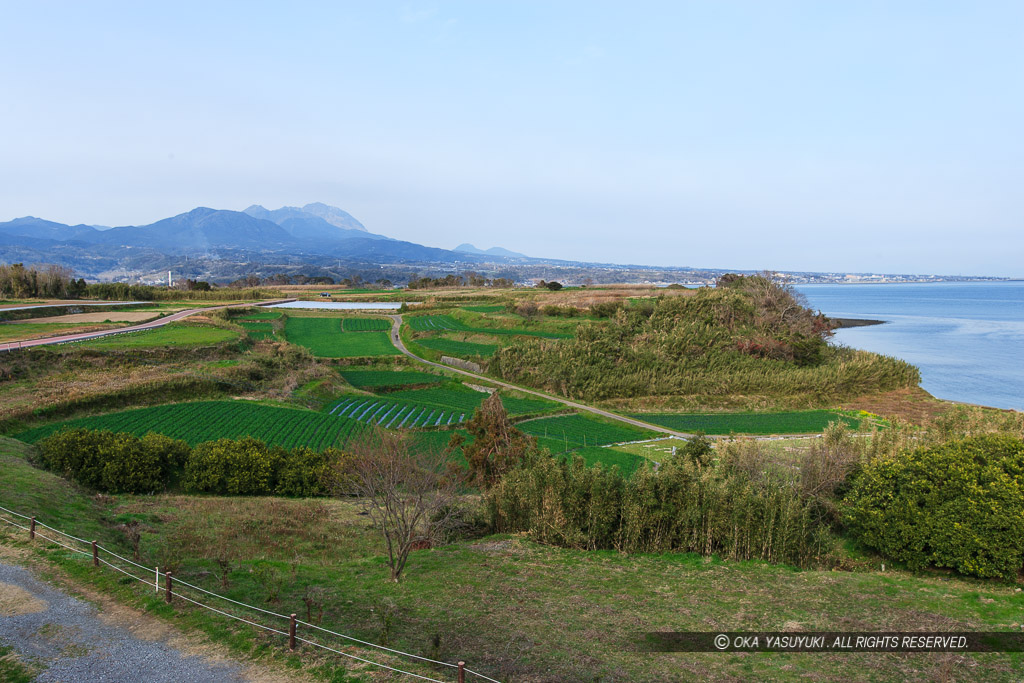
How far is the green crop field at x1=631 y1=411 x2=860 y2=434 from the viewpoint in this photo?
1581 inches

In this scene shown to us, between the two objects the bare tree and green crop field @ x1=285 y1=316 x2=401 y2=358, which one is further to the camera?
green crop field @ x1=285 y1=316 x2=401 y2=358

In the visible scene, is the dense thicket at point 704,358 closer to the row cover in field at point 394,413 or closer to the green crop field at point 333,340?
the row cover in field at point 394,413

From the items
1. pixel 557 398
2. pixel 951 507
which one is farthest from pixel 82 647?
pixel 557 398

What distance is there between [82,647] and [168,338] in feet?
161

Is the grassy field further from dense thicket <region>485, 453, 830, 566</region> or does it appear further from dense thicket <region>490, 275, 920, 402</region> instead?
dense thicket <region>490, 275, 920, 402</region>

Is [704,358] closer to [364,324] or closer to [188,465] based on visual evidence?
[188,465]

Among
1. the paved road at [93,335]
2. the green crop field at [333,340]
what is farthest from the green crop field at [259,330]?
the paved road at [93,335]

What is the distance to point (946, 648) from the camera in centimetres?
1138

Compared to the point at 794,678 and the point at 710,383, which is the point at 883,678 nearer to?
the point at 794,678

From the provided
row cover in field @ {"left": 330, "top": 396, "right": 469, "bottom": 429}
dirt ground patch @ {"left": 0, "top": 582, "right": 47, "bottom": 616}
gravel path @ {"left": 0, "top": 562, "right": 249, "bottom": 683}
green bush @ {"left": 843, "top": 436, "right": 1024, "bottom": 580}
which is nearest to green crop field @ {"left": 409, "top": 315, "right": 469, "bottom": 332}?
row cover in field @ {"left": 330, "top": 396, "right": 469, "bottom": 429}

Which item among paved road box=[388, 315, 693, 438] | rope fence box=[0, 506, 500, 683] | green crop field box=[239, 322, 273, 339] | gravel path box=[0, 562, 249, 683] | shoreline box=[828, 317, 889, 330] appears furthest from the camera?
shoreline box=[828, 317, 889, 330]

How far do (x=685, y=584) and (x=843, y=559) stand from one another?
6586 millimetres

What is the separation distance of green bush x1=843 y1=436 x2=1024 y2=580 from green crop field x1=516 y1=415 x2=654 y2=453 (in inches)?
727

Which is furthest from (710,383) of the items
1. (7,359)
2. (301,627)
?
(7,359)
